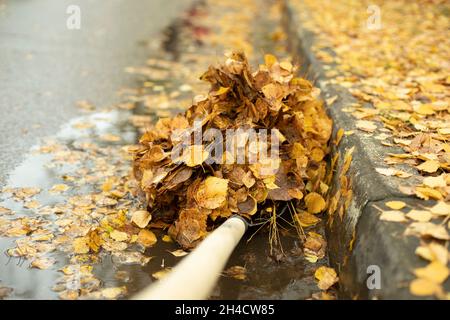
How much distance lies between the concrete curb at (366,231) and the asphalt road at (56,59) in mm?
2026

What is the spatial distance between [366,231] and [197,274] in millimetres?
707

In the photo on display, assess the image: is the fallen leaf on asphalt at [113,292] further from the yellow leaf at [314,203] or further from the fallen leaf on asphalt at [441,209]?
the fallen leaf on asphalt at [441,209]

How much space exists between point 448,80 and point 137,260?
2.66m

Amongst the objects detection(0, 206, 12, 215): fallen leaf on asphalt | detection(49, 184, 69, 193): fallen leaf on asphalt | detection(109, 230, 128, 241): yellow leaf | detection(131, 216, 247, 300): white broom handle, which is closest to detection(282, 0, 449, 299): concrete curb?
detection(131, 216, 247, 300): white broom handle

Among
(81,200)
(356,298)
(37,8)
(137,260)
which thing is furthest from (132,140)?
(37,8)

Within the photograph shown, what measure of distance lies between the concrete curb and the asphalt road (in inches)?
79.8

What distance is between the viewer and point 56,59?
5430 millimetres

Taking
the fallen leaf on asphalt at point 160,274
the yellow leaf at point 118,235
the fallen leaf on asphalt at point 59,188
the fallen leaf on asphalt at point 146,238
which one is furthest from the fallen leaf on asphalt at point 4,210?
the fallen leaf on asphalt at point 160,274

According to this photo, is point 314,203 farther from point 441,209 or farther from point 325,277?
point 441,209

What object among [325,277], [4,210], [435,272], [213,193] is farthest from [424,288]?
[4,210]

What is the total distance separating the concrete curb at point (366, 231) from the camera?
1745 millimetres

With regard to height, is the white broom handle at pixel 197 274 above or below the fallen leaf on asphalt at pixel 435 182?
below

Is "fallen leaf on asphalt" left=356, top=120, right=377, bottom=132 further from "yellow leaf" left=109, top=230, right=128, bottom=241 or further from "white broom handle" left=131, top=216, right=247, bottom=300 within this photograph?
"yellow leaf" left=109, top=230, right=128, bottom=241
